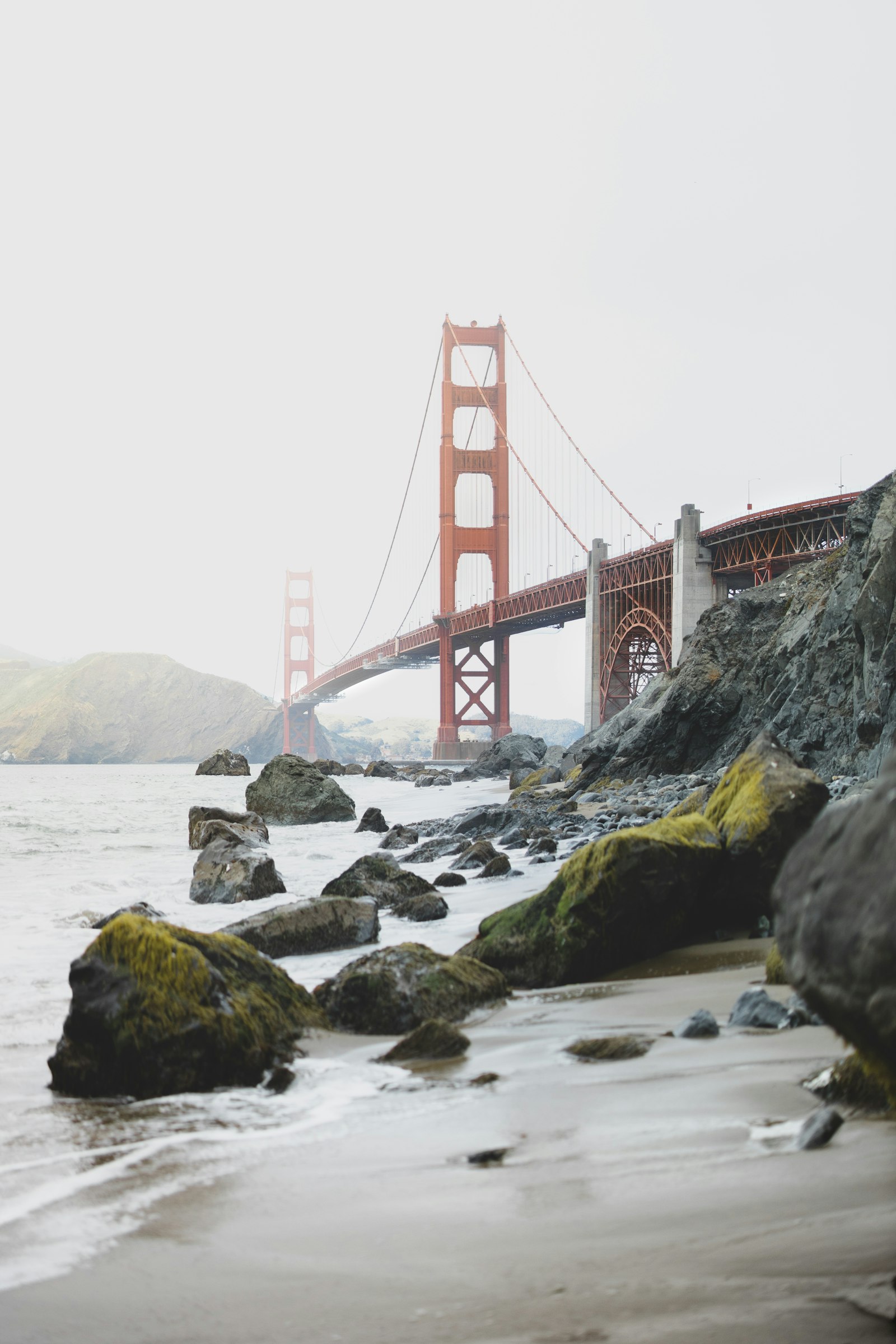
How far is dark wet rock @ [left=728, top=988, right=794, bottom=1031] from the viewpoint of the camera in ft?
10.1

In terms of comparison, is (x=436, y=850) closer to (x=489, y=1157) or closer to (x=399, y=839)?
(x=399, y=839)

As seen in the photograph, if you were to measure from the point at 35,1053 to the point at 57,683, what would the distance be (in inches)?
4679

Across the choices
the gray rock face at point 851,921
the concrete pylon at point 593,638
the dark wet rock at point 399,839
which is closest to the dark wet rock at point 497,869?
the dark wet rock at point 399,839

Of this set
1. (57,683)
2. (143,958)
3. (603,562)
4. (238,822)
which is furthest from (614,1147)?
(57,683)

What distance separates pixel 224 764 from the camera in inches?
1475

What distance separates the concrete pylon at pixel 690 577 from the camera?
94.7 feet

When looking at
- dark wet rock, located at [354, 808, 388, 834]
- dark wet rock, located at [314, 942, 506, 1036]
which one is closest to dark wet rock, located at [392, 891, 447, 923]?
dark wet rock, located at [314, 942, 506, 1036]

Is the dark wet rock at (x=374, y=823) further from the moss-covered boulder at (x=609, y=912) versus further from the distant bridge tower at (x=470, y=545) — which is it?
the distant bridge tower at (x=470, y=545)

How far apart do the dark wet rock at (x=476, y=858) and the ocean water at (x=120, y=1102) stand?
1.52 feet

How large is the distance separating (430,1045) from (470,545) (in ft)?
152

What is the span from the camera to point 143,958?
3.26 meters

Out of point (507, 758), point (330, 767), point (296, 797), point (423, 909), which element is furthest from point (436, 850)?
point (330, 767)

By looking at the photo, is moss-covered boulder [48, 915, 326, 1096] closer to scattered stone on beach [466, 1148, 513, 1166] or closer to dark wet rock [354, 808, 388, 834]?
scattered stone on beach [466, 1148, 513, 1166]

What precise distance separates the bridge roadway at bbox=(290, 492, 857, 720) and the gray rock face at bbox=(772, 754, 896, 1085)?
79.0 ft
